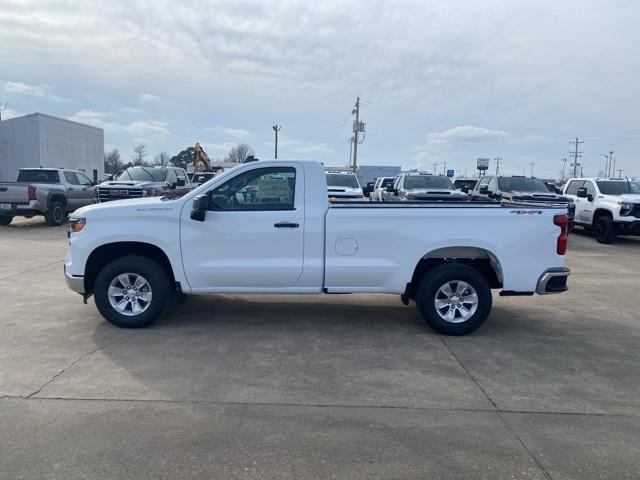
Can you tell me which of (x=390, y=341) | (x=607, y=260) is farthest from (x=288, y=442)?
(x=607, y=260)

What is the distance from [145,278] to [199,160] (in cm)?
2453

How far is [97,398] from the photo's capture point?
4.15 m

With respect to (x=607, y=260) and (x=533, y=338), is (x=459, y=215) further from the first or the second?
(x=607, y=260)

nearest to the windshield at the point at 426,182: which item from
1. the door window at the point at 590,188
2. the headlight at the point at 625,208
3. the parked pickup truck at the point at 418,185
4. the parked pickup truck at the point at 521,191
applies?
the parked pickup truck at the point at 418,185

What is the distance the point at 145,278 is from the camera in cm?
581

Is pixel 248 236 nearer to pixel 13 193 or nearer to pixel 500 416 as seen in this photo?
pixel 500 416

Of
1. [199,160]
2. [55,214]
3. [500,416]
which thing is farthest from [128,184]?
[500,416]

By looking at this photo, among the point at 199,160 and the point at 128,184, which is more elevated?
the point at 199,160

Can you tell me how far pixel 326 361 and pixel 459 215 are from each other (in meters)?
2.21

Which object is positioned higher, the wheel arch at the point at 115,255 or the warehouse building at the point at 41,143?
the warehouse building at the point at 41,143

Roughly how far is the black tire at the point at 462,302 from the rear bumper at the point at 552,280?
60 centimetres

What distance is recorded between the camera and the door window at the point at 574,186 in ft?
56.7

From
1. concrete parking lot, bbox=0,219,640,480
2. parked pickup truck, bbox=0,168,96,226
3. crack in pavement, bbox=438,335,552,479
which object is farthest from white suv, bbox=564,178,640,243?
parked pickup truck, bbox=0,168,96,226

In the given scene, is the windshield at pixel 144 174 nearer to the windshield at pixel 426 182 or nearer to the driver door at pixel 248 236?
the windshield at pixel 426 182
